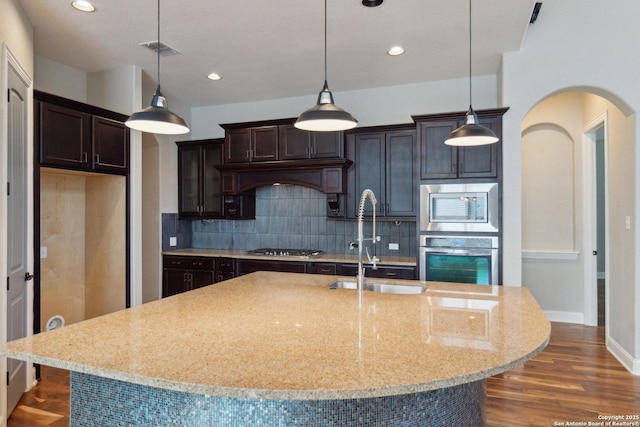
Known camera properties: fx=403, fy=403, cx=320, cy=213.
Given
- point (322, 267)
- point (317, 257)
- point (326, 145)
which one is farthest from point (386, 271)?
point (326, 145)

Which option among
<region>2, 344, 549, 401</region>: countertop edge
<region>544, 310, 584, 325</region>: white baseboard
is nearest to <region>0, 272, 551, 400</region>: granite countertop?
<region>2, 344, 549, 401</region>: countertop edge

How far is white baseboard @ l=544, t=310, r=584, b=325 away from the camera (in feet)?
15.9

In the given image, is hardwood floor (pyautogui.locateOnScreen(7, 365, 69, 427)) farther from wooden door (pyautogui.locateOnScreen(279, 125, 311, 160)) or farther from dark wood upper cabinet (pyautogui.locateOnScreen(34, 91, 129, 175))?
wooden door (pyautogui.locateOnScreen(279, 125, 311, 160))

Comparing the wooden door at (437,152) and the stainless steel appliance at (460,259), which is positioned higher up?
the wooden door at (437,152)

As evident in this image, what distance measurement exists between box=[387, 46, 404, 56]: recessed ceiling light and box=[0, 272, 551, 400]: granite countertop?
2409 millimetres

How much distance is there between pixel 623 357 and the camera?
11.6ft

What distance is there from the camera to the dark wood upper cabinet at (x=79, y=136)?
3270mm

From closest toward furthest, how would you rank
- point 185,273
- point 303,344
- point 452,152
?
point 303,344 → point 452,152 → point 185,273

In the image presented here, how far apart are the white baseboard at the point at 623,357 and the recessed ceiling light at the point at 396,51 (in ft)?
10.8

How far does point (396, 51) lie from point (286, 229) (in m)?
2.60

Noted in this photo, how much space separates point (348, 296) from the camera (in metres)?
2.24

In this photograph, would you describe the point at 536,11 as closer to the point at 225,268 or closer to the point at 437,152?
the point at 437,152

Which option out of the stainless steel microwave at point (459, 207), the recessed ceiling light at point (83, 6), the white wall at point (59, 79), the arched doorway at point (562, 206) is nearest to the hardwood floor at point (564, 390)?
the arched doorway at point (562, 206)

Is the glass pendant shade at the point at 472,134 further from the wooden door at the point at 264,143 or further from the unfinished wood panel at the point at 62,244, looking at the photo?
the unfinished wood panel at the point at 62,244
